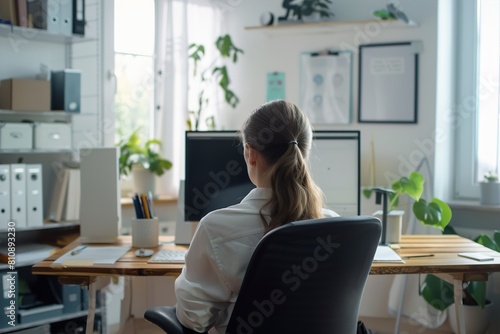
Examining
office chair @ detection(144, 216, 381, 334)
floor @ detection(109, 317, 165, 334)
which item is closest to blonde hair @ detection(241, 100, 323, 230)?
office chair @ detection(144, 216, 381, 334)

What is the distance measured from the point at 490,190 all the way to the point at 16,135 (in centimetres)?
250

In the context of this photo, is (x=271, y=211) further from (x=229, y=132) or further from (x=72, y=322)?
(x=72, y=322)

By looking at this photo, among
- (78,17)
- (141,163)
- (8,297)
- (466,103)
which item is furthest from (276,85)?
(8,297)

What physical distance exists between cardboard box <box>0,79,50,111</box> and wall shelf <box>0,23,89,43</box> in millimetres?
245

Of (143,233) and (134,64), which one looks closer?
(143,233)

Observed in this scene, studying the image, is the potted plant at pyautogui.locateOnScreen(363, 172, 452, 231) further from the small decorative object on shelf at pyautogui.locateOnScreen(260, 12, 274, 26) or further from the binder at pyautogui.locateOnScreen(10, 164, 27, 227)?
the binder at pyautogui.locateOnScreen(10, 164, 27, 227)

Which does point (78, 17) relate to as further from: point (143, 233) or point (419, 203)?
point (419, 203)

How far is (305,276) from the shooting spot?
1523 millimetres

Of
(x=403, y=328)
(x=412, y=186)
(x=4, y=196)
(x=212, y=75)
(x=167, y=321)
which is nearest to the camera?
(x=167, y=321)

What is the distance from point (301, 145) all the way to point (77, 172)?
1880 mm

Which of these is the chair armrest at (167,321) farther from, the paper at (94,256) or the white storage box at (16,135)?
the white storage box at (16,135)

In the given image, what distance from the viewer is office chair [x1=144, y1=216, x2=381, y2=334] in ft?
4.85

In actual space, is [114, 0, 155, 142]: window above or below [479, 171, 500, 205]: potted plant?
above

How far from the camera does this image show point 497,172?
3629mm
